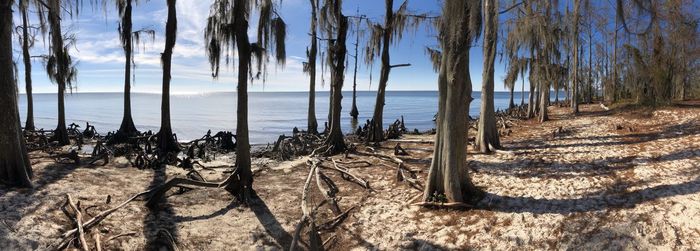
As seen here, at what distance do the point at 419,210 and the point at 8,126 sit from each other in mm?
7455

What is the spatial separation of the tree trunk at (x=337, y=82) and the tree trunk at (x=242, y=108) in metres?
5.03

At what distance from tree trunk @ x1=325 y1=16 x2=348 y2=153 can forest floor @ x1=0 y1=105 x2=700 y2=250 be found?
3370 mm

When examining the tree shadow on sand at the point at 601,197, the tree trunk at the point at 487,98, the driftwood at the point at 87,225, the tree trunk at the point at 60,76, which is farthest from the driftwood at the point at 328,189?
the tree trunk at the point at 60,76

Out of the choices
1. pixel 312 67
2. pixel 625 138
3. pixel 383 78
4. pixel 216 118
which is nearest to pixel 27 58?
pixel 312 67

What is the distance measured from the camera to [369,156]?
1219cm

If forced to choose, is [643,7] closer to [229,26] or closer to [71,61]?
[229,26]

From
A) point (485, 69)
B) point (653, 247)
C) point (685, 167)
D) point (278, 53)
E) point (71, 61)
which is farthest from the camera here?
point (71, 61)

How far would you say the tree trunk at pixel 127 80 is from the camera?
51.4 feet

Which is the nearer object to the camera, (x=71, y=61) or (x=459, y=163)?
(x=459, y=163)

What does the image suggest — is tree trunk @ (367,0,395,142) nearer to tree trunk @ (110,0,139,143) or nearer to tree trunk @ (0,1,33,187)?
tree trunk @ (110,0,139,143)

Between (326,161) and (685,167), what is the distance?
7.94m

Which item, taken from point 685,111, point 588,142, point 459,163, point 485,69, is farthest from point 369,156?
point 685,111

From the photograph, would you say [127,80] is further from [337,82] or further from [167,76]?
[337,82]

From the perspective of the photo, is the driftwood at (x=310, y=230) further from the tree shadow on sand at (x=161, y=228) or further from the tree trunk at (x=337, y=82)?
the tree trunk at (x=337, y=82)
